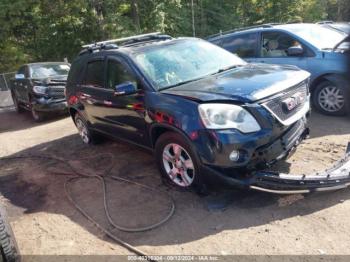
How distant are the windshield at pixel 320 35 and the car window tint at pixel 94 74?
385cm

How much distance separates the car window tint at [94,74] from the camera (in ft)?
19.3

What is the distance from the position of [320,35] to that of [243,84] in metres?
4.00

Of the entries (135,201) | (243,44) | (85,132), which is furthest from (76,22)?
(135,201)

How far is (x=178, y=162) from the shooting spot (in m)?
4.51

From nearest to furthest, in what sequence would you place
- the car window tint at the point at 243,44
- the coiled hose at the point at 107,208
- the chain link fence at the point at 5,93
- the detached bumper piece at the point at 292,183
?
the coiled hose at the point at 107,208 → the detached bumper piece at the point at 292,183 → the car window tint at the point at 243,44 → the chain link fence at the point at 5,93

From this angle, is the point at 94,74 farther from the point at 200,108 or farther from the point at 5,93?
the point at 5,93

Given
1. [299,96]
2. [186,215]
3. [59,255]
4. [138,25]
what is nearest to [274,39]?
[299,96]

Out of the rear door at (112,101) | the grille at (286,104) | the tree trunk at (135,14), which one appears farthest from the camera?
the tree trunk at (135,14)

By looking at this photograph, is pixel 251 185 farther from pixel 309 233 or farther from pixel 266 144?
pixel 309 233

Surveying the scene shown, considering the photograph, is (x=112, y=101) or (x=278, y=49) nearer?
(x=112, y=101)

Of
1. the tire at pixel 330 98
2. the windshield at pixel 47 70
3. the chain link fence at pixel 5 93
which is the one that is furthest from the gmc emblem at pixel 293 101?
the chain link fence at pixel 5 93

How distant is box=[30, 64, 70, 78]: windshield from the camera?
1145cm

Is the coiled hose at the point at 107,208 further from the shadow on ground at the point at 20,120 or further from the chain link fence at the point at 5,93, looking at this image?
the chain link fence at the point at 5,93

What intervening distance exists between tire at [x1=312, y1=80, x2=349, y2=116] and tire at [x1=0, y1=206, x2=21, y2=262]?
18.3ft
